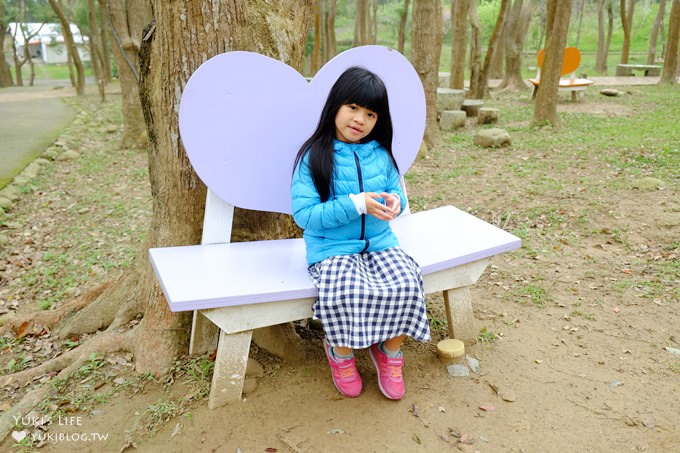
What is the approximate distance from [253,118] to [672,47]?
575 inches

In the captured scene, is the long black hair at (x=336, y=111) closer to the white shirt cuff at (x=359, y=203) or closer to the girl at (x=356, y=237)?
the girl at (x=356, y=237)

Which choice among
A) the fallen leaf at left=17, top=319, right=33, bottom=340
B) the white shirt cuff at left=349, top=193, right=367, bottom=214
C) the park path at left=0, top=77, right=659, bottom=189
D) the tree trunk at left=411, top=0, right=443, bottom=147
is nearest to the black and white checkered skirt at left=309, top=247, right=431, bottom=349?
the white shirt cuff at left=349, top=193, right=367, bottom=214

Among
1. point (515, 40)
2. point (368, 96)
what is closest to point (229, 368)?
point (368, 96)

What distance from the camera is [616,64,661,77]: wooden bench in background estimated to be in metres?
18.7

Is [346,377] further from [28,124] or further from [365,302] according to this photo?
[28,124]

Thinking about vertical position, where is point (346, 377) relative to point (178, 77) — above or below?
below

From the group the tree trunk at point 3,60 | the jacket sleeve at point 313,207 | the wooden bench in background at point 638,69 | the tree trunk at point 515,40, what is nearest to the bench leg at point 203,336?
the jacket sleeve at point 313,207

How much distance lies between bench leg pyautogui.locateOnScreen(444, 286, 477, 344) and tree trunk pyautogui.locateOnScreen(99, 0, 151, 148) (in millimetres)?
6744

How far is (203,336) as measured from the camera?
104 inches

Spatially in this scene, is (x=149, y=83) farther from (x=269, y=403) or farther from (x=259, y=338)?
(x=269, y=403)

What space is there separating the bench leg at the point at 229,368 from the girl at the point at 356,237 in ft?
1.13

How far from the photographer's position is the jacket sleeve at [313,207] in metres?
2.21

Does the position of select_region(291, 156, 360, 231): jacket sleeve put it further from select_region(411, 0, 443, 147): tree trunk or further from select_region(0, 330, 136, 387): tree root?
select_region(411, 0, 443, 147): tree trunk

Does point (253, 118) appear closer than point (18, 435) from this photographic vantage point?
No
